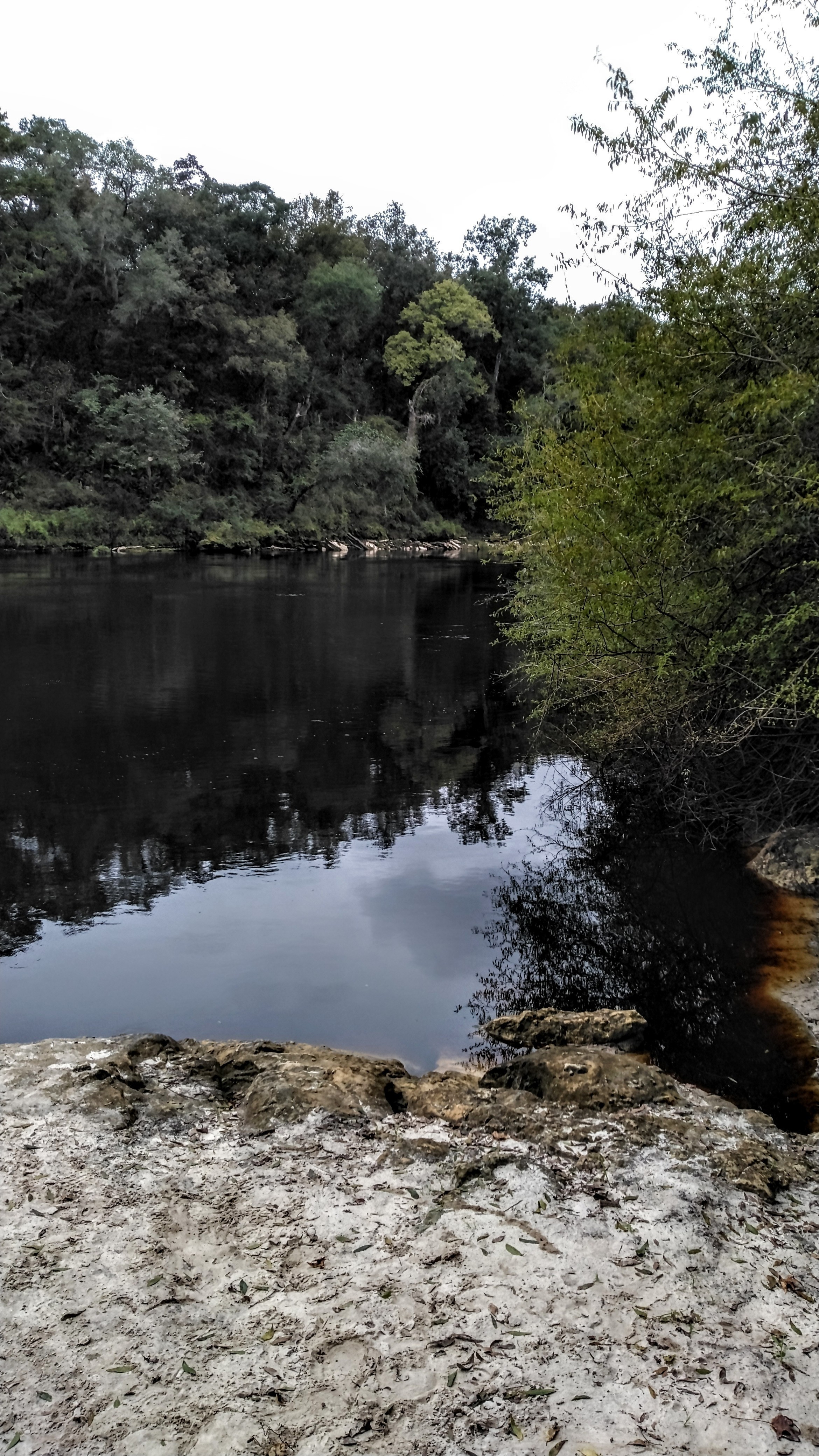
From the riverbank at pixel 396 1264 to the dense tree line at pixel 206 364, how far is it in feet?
167

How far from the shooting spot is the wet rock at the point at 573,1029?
7.20m

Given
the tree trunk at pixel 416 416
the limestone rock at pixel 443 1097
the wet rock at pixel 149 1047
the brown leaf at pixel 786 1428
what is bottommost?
the wet rock at pixel 149 1047

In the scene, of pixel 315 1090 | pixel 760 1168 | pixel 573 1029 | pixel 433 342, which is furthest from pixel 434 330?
pixel 760 1168

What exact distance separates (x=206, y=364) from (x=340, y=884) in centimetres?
5619

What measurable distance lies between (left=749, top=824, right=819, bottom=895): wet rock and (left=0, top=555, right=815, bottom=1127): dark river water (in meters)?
0.29

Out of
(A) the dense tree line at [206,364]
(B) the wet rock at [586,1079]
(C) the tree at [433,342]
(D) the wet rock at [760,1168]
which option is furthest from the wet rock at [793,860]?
(C) the tree at [433,342]

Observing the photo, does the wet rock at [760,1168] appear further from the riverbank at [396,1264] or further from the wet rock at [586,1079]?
the wet rock at [586,1079]

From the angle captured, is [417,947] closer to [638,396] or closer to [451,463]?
[638,396]

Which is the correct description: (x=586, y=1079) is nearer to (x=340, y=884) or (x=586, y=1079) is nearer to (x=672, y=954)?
(x=672, y=954)

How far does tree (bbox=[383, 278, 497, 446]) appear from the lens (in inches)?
2788

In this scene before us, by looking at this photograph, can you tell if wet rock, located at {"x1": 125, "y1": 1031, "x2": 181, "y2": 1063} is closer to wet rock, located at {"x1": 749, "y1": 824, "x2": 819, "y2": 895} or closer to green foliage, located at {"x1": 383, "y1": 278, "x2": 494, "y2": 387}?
wet rock, located at {"x1": 749, "y1": 824, "x2": 819, "y2": 895}

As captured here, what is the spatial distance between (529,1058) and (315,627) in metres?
23.5

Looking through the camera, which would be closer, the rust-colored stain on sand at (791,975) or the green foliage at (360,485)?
the rust-colored stain on sand at (791,975)

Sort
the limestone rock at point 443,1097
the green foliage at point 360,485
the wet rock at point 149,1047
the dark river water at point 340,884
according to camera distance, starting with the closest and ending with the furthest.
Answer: the limestone rock at point 443,1097 → the wet rock at point 149,1047 → the dark river water at point 340,884 → the green foliage at point 360,485
